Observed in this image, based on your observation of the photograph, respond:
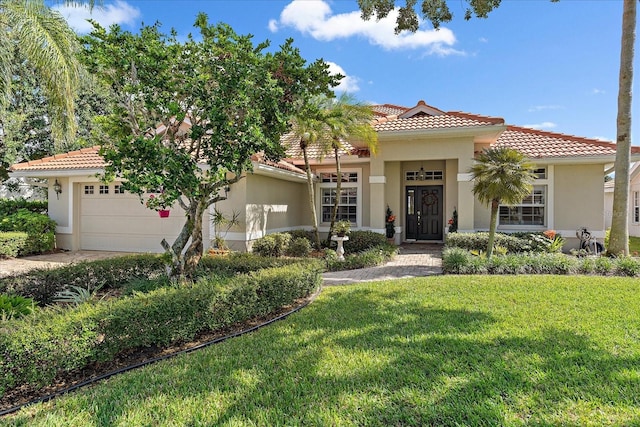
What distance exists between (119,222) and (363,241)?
33.0 feet

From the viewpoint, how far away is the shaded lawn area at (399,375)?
3.12 meters

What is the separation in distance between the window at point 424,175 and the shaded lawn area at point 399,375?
1044 centimetres

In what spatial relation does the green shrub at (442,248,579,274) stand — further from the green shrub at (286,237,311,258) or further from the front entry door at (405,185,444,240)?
the front entry door at (405,185,444,240)

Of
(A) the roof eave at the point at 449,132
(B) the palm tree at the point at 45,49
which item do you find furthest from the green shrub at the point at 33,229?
(A) the roof eave at the point at 449,132

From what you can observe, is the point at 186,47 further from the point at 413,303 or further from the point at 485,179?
the point at 485,179

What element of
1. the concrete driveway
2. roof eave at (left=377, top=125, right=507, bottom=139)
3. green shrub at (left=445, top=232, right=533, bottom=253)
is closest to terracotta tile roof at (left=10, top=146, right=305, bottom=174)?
the concrete driveway

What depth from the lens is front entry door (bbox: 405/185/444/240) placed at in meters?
16.1

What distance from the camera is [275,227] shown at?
14242 mm

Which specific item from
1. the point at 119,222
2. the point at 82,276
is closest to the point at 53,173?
the point at 119,222

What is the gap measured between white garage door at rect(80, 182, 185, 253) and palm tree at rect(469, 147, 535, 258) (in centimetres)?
1081

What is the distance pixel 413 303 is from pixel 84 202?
47.9 ft

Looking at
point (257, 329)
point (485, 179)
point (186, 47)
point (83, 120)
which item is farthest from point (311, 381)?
point (83, 120)

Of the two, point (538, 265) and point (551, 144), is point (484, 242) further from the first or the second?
point (551, 144)

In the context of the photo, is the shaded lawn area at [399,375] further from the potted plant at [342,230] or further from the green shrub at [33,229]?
the green shrub at [33,229]
